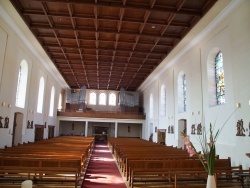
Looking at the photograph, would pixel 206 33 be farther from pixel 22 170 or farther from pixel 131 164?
pixel 22 170

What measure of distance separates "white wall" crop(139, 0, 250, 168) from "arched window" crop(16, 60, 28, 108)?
29.0 ft

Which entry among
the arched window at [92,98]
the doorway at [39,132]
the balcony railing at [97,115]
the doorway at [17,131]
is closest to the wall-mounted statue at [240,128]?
the doorway at [17,131]

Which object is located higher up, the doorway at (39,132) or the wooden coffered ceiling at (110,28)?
the wooden coffered ceiling at (110,28)

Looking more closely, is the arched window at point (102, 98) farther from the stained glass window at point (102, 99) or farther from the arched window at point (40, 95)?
the arched window at point (40, 95)

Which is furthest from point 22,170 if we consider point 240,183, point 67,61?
point 67,61

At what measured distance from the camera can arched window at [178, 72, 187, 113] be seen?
13.7 metres

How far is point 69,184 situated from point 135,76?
15.5 m

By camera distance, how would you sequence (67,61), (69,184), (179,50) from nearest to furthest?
(69,184) < (179,50) < (67,61)

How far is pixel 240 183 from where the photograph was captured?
20.9 feet

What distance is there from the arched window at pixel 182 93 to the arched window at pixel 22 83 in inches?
361

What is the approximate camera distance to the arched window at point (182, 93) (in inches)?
538

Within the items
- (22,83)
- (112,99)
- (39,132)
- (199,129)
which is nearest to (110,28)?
(22,83)

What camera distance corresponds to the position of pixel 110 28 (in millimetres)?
11203

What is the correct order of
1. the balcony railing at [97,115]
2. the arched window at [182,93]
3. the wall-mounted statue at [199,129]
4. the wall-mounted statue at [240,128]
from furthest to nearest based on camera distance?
the balcony railing at [97,115], the arched window at [182,93], the wall-mounted statue at [199,129], the wall-mounted statue at [240,128]
